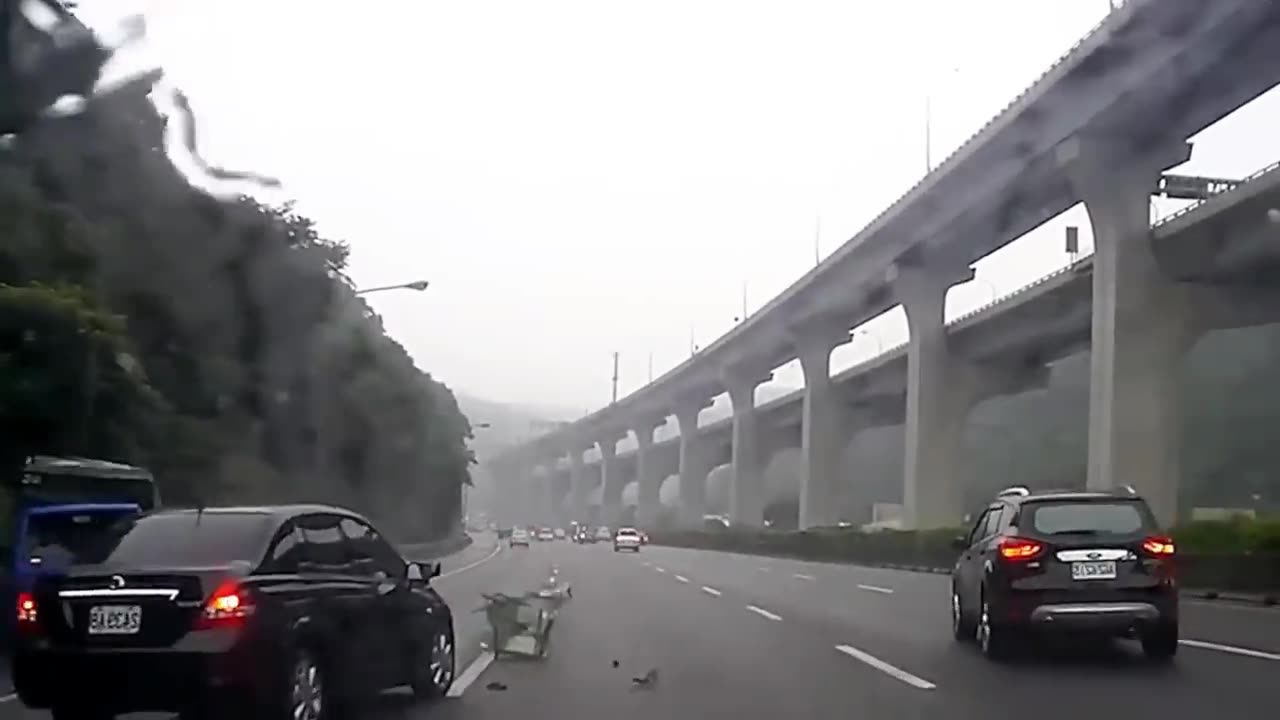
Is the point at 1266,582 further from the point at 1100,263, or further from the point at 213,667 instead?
the point at 213,667

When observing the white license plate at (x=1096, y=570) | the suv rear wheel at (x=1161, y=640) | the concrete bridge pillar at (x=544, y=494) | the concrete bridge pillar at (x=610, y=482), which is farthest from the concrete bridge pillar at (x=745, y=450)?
the concrete bridge pillar at (x=544, y=494)

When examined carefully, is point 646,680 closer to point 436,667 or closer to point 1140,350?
point 436,667

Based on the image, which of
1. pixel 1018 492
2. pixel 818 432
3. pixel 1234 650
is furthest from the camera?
pixel 818 432

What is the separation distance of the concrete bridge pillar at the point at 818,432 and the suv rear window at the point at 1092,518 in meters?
50.9

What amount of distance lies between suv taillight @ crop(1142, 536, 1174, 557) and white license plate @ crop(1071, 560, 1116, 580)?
356 mm

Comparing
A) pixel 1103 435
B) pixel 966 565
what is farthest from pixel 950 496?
pixel 966 565

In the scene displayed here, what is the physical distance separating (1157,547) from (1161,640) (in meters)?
0.87

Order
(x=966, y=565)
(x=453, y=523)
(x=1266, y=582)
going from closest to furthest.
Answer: (x=966, y=565)
(x=1266, y=582)
(x=453, y=523)

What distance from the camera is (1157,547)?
559 inches

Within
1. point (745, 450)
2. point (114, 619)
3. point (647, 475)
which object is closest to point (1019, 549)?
point (114, 619)

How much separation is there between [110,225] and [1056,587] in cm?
2161

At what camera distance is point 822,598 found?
25.9 m

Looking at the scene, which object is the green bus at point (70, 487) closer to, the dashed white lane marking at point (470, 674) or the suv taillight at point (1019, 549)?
the dashed white lane marking at point (470, 674)

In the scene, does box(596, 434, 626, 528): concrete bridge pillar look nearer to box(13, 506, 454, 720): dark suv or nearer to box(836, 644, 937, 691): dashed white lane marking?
box(836, 644, 937, 691): dashed white lane marking
